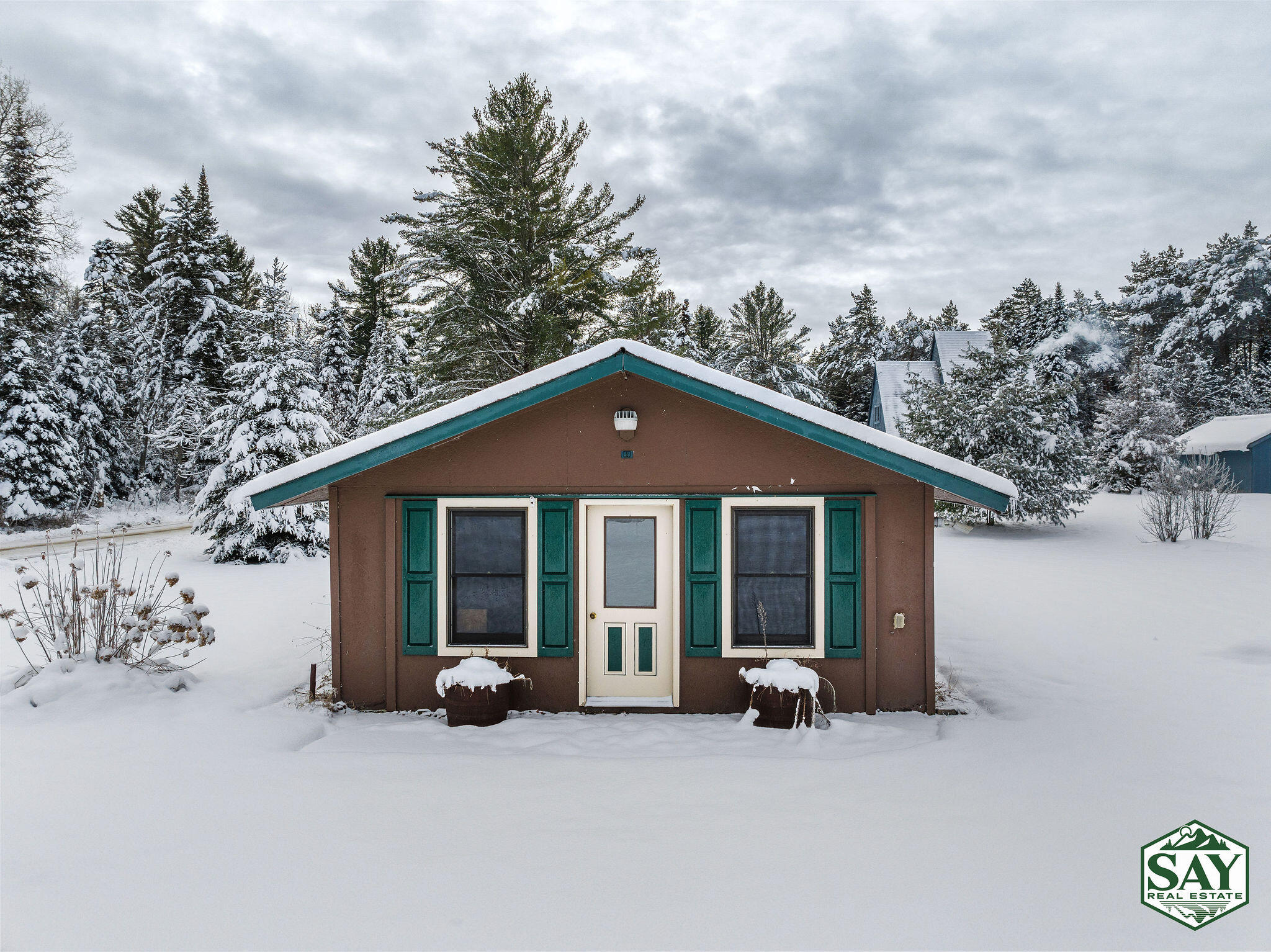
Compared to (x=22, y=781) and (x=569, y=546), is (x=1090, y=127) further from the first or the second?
(x=22, y=781)

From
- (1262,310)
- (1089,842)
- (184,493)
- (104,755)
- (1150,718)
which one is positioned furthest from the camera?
(1262,310)

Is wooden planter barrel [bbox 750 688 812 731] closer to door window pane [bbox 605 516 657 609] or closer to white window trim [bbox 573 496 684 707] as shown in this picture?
white window trim [bbox 573 496 684 707]

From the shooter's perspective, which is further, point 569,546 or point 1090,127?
point 1090,127

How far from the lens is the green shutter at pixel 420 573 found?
5871 millimetres

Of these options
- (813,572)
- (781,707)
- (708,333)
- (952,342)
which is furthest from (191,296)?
(952,342)

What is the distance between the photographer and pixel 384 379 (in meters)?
30.2

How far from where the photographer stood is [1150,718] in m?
5.61

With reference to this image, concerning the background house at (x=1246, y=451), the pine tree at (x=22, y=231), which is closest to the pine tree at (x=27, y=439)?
the pine tree at (x=22, y=231)

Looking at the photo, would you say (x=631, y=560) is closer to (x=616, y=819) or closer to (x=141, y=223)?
(x=616, y=819)

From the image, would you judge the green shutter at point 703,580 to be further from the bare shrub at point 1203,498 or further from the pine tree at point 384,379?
the pine tree at point 384,379

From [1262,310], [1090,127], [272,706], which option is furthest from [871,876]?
[1262,310]

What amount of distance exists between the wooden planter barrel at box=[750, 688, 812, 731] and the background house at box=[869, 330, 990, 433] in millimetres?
26760

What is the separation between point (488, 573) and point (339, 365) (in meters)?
29.7

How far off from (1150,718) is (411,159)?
20266 millimetres
